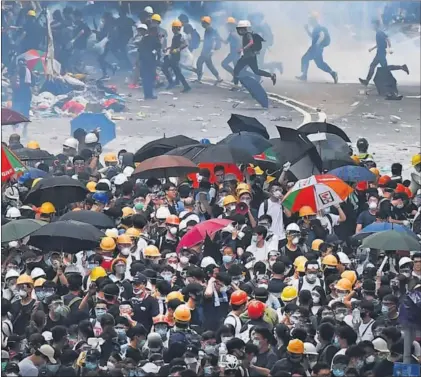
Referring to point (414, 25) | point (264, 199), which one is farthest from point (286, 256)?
point (414, 25)

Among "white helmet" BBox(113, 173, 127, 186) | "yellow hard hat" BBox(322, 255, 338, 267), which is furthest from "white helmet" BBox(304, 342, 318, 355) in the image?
"white helmet" BBox(113, 173, 127, 186)

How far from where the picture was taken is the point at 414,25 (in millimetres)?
30297

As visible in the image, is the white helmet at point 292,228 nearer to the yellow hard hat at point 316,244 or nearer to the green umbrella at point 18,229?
the yellow hard hat at point 316,244

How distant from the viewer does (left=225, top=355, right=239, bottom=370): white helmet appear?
13.2 meters

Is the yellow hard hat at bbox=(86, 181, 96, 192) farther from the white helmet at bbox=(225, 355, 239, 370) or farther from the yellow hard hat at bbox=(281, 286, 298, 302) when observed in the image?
the white helmet at bbox=(225, 355, 239, 370)

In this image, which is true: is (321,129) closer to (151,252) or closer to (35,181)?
(35,181)

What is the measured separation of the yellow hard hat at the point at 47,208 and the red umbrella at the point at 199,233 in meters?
1.80

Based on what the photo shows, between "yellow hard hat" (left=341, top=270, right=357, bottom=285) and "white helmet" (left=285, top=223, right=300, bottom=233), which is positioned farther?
"white helmet" (left=285, top=223, right=300, bottom=233)

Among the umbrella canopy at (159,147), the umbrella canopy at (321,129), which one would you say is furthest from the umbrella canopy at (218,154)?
the umbrella canopy at (321,129)

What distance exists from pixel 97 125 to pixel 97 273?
41.0 ft

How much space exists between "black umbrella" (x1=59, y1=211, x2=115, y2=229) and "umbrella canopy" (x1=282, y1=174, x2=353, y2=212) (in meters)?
1.80

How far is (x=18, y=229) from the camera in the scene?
16812 mm

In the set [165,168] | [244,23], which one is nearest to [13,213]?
[165,168]

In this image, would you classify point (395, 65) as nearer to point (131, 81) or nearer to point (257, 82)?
point (257, 82)
